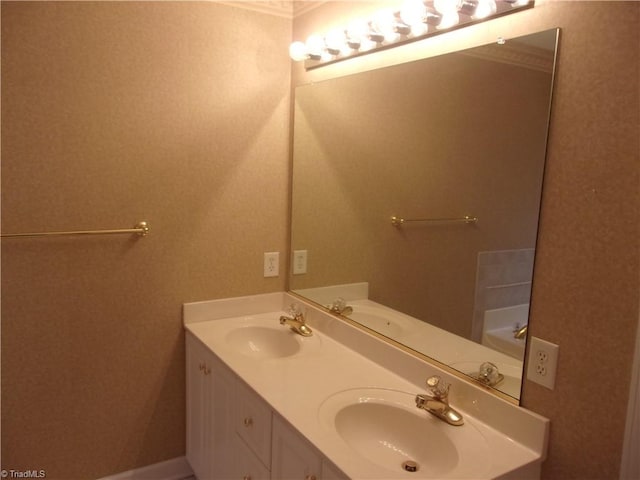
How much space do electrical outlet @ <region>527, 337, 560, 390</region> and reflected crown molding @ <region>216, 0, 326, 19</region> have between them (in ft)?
4.97

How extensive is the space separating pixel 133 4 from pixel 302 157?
0.88 meters

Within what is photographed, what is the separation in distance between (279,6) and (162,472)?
2.11 m

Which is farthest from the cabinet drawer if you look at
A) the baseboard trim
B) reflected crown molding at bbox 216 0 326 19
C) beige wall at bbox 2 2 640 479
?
reflected crown molding at bbox 216 0 326 19

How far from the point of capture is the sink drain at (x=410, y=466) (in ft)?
4.16

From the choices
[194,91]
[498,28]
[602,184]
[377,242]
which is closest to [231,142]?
[194,91]

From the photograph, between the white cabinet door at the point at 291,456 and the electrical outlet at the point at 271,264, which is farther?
the electrical outlet at the point at 271,264

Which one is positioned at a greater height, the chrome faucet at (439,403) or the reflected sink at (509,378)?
the reflected sink at (509,378)

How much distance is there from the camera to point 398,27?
152 centimetres

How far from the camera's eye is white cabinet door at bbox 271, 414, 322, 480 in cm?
120

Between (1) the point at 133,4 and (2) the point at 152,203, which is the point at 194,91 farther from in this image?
(2) the point at 152,203

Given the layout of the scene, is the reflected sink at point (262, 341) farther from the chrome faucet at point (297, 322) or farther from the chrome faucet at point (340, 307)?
the chrome faucet at point (340, 307)

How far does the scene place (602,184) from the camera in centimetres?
105

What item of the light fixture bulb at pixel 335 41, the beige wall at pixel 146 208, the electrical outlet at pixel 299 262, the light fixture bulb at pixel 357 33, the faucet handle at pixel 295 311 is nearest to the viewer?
the beige wall at pixel 146 208

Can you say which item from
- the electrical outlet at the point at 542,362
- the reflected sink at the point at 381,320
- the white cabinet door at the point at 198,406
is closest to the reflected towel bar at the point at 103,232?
the white cabinet door at the point at 198,406
